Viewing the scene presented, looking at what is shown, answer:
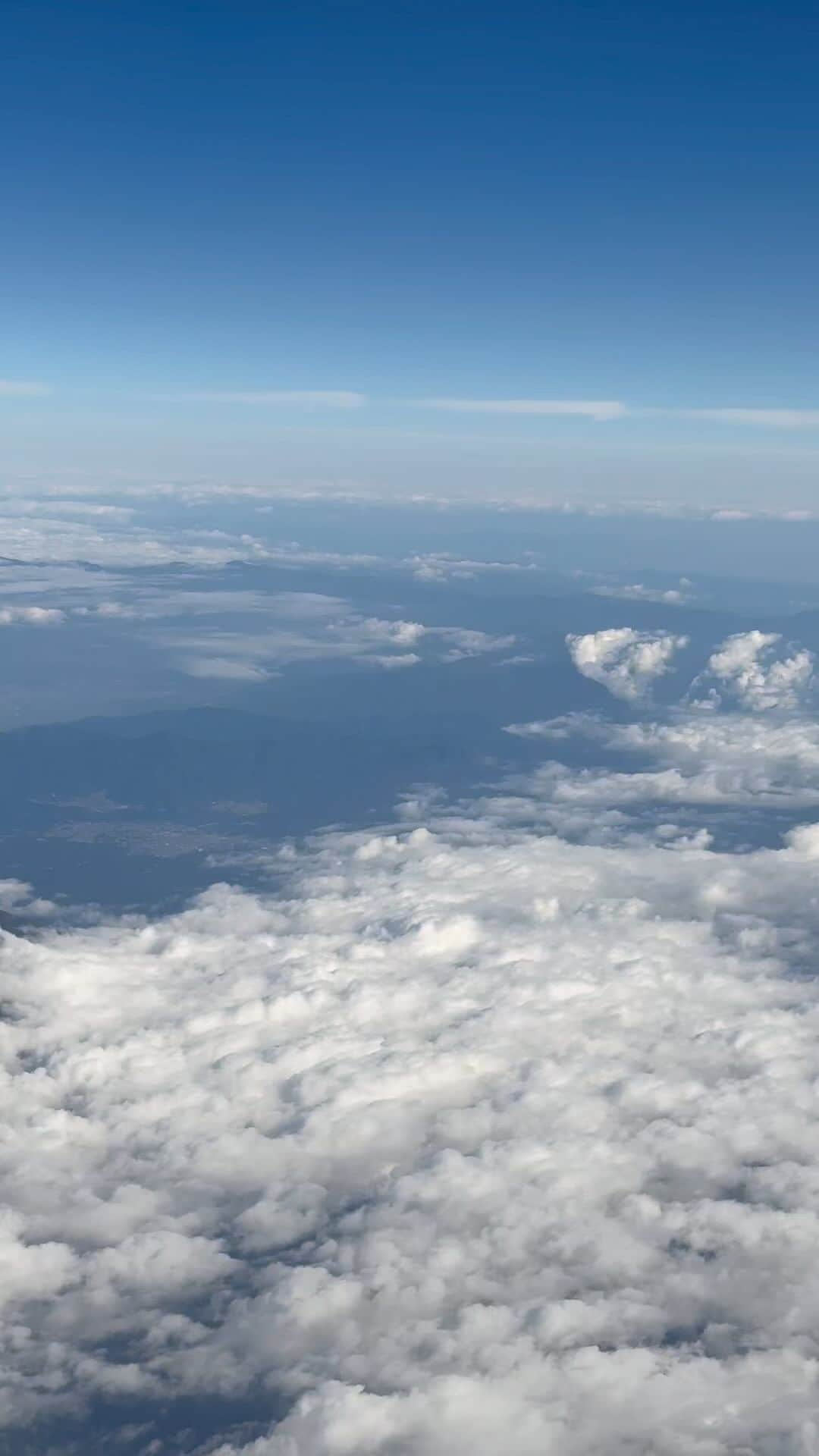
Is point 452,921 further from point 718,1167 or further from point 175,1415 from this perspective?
point 175,1415

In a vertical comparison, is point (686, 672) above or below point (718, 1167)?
above

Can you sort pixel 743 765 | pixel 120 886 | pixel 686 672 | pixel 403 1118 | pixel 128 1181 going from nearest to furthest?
pixel 128 1181
pixel 403 1118
pixel 120 886
pixel 743 765
pixel 686 672

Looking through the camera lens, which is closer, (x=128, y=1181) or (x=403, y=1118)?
(x=128, y=1181)

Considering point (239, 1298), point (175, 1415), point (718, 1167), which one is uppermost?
point (718, 1167)

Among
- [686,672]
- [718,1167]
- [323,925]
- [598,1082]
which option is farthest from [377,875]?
[686,672]

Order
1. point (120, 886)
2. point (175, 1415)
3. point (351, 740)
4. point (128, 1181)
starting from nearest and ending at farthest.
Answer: point (175, 1415)
point (128, 1181)
point (120, 886)
point (351, 740)

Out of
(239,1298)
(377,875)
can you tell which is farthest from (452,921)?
(239,1298)

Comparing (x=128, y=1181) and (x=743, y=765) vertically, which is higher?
(x=743, y=765)

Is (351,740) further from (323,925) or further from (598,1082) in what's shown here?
(598,1082)

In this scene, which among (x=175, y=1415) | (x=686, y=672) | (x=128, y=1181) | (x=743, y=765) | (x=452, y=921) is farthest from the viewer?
(x=686, y=672)
